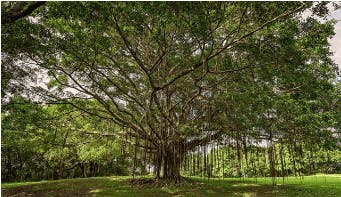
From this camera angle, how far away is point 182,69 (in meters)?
15.5

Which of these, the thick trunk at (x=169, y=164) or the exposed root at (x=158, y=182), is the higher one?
the thick trunk at (x=169, y=164)

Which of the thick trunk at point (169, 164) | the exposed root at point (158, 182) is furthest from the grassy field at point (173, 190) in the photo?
the thick trunk at point (169, 164)

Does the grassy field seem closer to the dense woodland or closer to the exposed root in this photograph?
the exposed root

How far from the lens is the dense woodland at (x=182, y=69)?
1038 centimetres

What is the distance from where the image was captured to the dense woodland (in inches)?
408

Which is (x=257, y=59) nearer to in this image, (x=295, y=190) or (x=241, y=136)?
(x=241, y=136)

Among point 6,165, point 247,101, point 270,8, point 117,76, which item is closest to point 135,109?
point 117,76

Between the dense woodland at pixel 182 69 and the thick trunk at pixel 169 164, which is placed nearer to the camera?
the dense woodland at pixel 182 69

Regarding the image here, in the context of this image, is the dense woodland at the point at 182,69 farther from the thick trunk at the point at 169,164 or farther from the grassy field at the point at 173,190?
the grassy field at the point at 173,190

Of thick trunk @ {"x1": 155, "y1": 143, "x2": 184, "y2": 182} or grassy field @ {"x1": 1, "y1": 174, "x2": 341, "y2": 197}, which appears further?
thick trunk @ {"x1": 155, "y1": 143, "x2": 184, "y2": 182}

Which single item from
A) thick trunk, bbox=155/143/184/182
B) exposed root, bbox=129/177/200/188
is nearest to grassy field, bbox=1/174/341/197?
exposed root, bbox=129/177/200/188

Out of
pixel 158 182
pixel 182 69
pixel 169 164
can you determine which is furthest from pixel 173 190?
pixel 182 69

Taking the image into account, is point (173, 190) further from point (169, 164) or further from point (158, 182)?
point (169, 164)

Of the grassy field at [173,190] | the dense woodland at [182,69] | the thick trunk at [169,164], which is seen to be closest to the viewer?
the dense woodland at [182,69]
